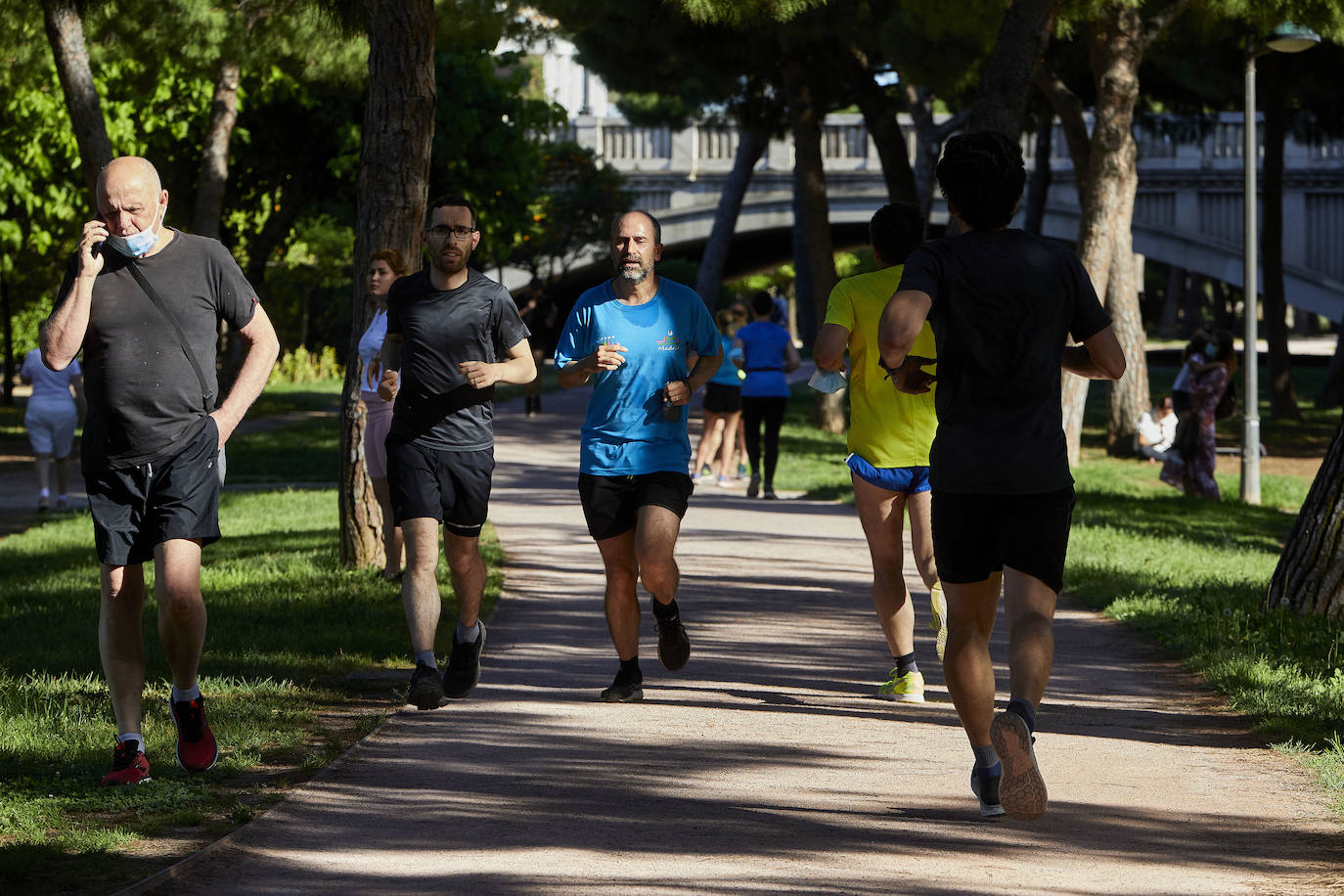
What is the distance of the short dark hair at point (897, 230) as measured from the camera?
6520 millimetres

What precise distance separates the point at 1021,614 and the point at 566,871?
1.38 meters

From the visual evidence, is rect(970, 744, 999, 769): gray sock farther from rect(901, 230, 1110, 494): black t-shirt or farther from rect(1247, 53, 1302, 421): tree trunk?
rect(1247, 53, 1302, 421): tree trunk

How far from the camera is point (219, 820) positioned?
198 inches

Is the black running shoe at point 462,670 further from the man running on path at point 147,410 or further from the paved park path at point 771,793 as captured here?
the man running on path at point 147,410

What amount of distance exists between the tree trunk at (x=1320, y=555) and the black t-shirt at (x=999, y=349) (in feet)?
13.5

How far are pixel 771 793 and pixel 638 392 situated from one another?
5.98 feet

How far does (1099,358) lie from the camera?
482 centimetres

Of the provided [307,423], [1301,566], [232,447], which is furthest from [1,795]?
[307,423]

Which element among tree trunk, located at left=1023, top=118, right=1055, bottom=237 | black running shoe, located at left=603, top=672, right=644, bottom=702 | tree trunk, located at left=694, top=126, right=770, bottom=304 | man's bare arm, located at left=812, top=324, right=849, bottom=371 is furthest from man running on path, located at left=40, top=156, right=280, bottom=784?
tree trunk, located at left=1023, top=118, right=1055, bottom=237

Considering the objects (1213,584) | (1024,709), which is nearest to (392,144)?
(1213,584)

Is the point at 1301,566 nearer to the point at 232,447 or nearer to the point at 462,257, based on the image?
the point at 462,257

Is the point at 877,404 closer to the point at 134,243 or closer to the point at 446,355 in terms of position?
the point at 446,355

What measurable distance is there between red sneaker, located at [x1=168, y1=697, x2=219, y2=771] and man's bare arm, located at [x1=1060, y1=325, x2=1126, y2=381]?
9.36 ft

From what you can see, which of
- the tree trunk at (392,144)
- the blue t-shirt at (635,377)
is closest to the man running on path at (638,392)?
the blue t-shirt at (635,377)
